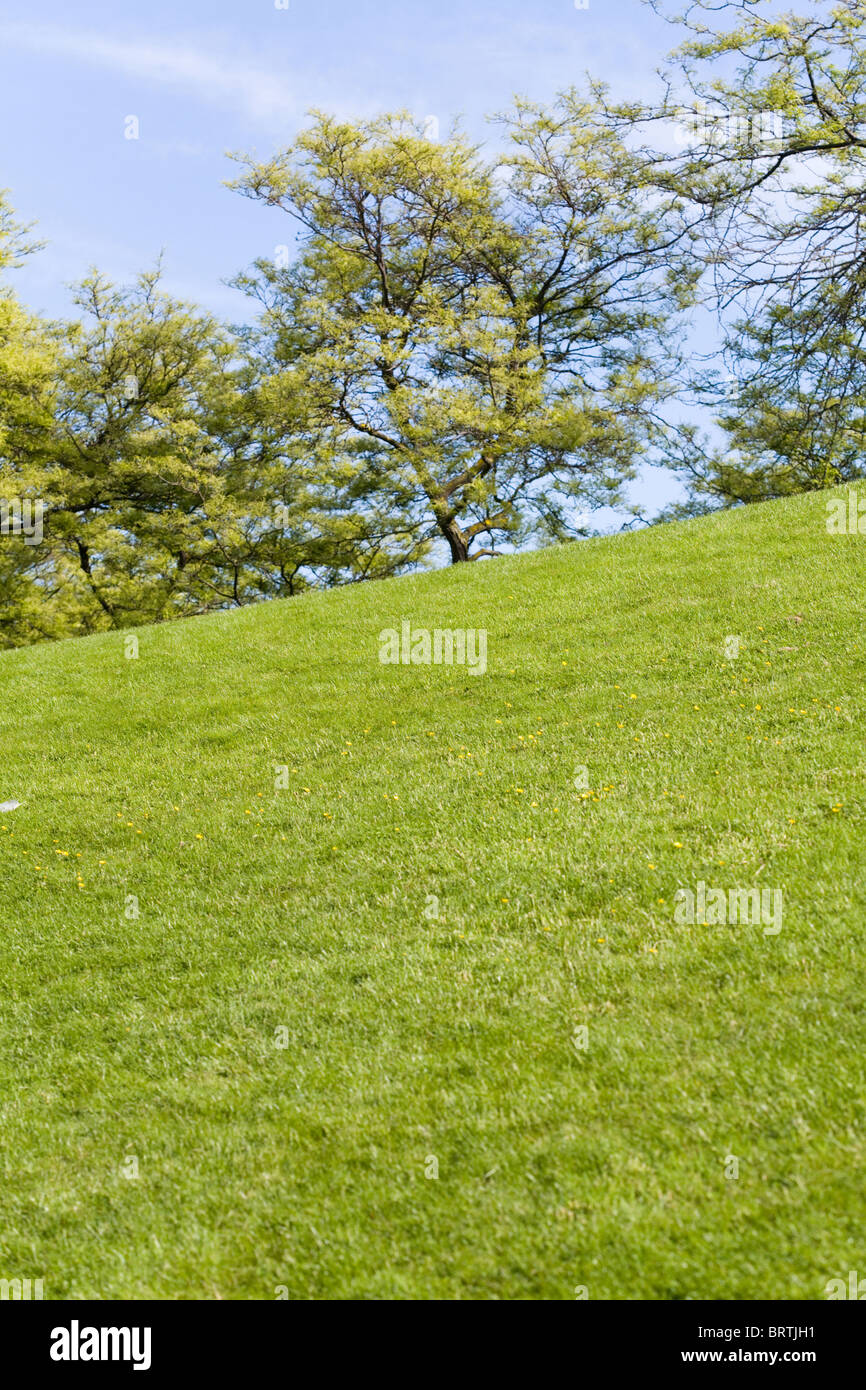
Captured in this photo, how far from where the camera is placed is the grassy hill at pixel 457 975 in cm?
530

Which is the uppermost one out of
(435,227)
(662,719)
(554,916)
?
(435,227)

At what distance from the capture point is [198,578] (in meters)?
38.0

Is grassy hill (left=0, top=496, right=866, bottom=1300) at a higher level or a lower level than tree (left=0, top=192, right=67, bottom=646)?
lower

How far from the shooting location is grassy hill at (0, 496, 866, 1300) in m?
5.30

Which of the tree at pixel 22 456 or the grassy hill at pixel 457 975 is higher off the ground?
the tree at pixel 22 456

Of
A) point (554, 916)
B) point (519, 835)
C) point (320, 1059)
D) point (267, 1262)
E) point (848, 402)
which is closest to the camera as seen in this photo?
point (267, 1262)

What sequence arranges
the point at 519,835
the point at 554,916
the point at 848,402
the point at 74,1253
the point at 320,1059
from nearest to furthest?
the point at 74,1253 < the point at 320,1059 < the point at 554,916 < the point at 519,835 < the point at 848,402

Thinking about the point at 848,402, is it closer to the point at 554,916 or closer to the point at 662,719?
the point at 662,719

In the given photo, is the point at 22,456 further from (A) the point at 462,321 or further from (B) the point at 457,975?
(B) the point at 457,975

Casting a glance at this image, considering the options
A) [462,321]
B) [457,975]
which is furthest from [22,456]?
[457,975]

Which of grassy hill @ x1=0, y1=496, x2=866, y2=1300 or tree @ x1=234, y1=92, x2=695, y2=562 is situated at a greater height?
tree @ x1=234, y1=92, x2=695, y2=562

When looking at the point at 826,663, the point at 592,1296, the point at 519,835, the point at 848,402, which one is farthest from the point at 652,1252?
the point at 848,402

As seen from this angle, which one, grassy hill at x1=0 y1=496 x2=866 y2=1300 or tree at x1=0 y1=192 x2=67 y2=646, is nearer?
grassy hill at x1=0 y1=496 x2=866 y2=1300
